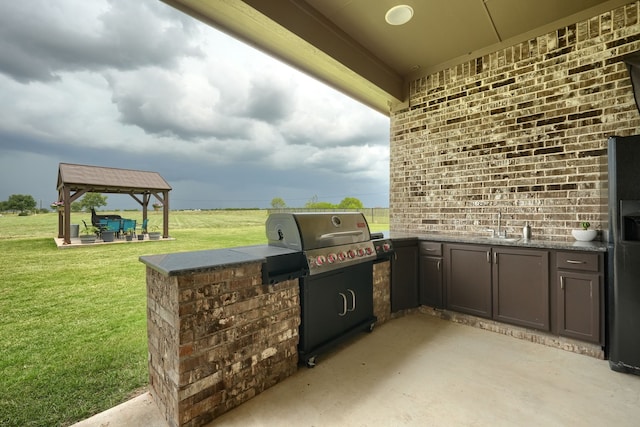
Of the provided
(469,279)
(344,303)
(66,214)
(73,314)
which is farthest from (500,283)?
(73,314)

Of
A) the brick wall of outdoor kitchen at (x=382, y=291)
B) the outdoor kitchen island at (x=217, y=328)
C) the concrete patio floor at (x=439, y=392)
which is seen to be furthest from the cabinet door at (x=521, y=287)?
the outdoor kitchen island at (x=217, y=328)

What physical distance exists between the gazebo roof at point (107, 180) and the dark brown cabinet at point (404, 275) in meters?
2.38

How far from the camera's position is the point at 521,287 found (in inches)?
103

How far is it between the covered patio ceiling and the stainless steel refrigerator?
146cm

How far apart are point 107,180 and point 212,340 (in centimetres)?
154

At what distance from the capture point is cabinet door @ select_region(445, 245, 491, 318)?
2812mm

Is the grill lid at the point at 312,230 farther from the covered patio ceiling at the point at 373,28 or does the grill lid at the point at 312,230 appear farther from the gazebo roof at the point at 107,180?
the covered patio ceiling at the point at 373,28

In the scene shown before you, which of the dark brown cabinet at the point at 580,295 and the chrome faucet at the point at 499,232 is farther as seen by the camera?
the chrome faucet at the point at 499,232

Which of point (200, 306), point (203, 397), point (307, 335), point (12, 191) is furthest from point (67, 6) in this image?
point (307, 335)

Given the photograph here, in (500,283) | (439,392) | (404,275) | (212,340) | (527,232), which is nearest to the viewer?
(212,340)

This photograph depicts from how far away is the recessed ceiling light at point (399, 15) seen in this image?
2.56m

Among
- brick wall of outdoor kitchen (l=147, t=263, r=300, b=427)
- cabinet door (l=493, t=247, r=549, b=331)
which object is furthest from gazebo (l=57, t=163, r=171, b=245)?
cabinet door (l=493, t=247, r=549, b=331)

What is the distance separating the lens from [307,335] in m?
2.14

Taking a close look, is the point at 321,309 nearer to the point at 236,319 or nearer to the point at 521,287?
the point at 236,319
